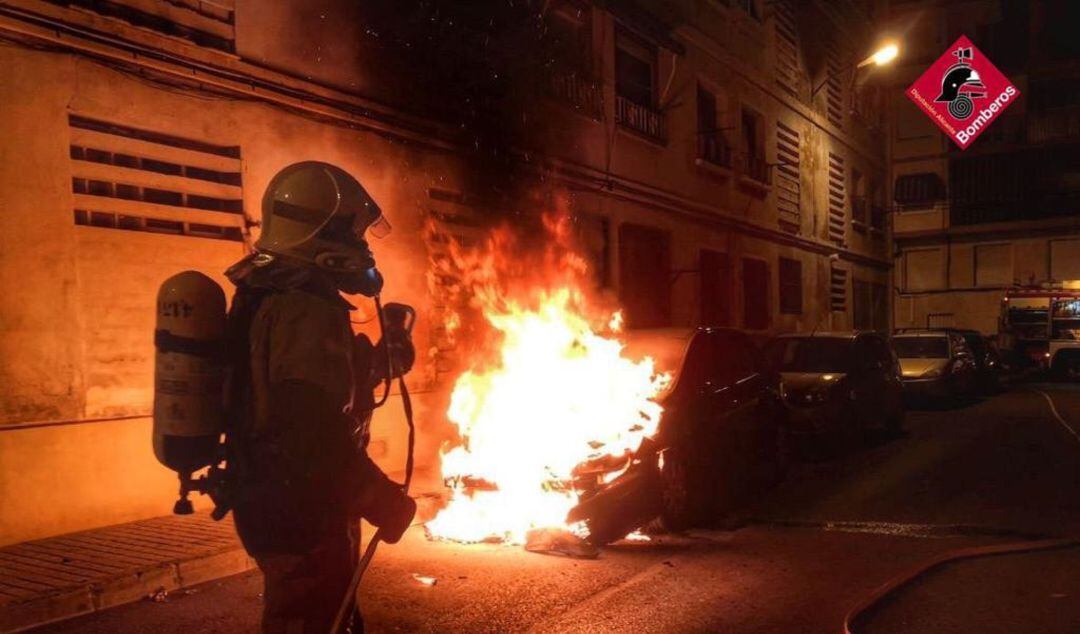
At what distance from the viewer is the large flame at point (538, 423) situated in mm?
6105

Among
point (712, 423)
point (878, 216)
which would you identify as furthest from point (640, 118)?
point (878, 216)

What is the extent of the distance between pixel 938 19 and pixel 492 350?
32.0 m

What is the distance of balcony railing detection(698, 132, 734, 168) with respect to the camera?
1761cm

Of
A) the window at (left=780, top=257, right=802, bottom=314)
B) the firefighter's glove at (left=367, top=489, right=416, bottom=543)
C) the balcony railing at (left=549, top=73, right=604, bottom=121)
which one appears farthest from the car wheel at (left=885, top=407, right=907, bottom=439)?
the firefighter's glove at (left=367, top=489, right=416, bottom=543)

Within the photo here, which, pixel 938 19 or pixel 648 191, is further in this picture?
pixel 938 19

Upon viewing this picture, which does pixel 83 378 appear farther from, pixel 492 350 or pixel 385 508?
pixel 385 508

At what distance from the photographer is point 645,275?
52.5 ft

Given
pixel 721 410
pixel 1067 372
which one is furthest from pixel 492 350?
pixel 1067 372

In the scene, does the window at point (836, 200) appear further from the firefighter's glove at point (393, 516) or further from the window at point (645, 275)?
the firefighter's glove at point (393, 516)

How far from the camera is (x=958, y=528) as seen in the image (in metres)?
6.87

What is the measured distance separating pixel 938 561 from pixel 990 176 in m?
33.8

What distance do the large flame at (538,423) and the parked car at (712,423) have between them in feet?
0.81

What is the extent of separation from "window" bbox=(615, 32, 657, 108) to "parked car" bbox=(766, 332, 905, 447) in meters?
5.56

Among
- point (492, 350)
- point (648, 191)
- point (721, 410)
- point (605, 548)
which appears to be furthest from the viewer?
point (648, 191)
